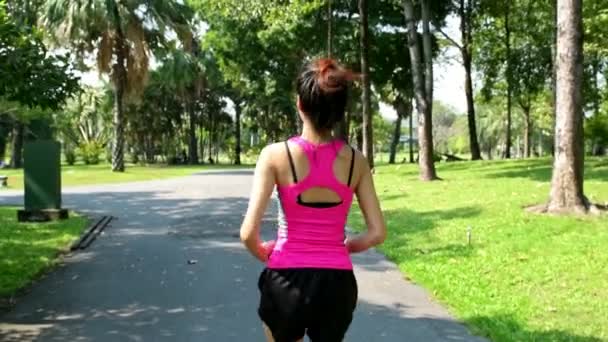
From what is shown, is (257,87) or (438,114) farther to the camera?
(438,114)

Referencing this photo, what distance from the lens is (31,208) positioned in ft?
44.7

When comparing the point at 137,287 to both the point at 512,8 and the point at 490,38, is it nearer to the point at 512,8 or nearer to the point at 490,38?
the point at 512,8

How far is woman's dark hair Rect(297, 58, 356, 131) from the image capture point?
2695 mm

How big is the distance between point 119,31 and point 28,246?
22312 mm

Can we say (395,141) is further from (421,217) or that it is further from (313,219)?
(313,219)

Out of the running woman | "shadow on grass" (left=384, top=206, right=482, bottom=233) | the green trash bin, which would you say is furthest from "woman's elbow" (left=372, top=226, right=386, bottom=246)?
the green trash bin

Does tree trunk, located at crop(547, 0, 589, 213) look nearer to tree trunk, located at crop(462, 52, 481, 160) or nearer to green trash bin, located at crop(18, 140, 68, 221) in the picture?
green trash bin, located at crop(18, 140, 68, 221)

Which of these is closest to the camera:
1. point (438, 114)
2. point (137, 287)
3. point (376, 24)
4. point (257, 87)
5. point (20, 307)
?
point (20, 307)

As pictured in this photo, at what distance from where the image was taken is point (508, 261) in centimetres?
817

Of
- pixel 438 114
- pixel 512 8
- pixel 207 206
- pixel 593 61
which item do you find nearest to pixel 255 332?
pixel 207 206

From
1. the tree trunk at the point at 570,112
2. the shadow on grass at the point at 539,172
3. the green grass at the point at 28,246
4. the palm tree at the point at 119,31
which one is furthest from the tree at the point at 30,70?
the palm tree at the point at 119,31

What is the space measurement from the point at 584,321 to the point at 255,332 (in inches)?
105

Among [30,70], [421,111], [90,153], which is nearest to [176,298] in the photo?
[30,70]

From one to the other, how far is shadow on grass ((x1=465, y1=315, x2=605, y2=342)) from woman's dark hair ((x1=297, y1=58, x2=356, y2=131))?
126 inches
